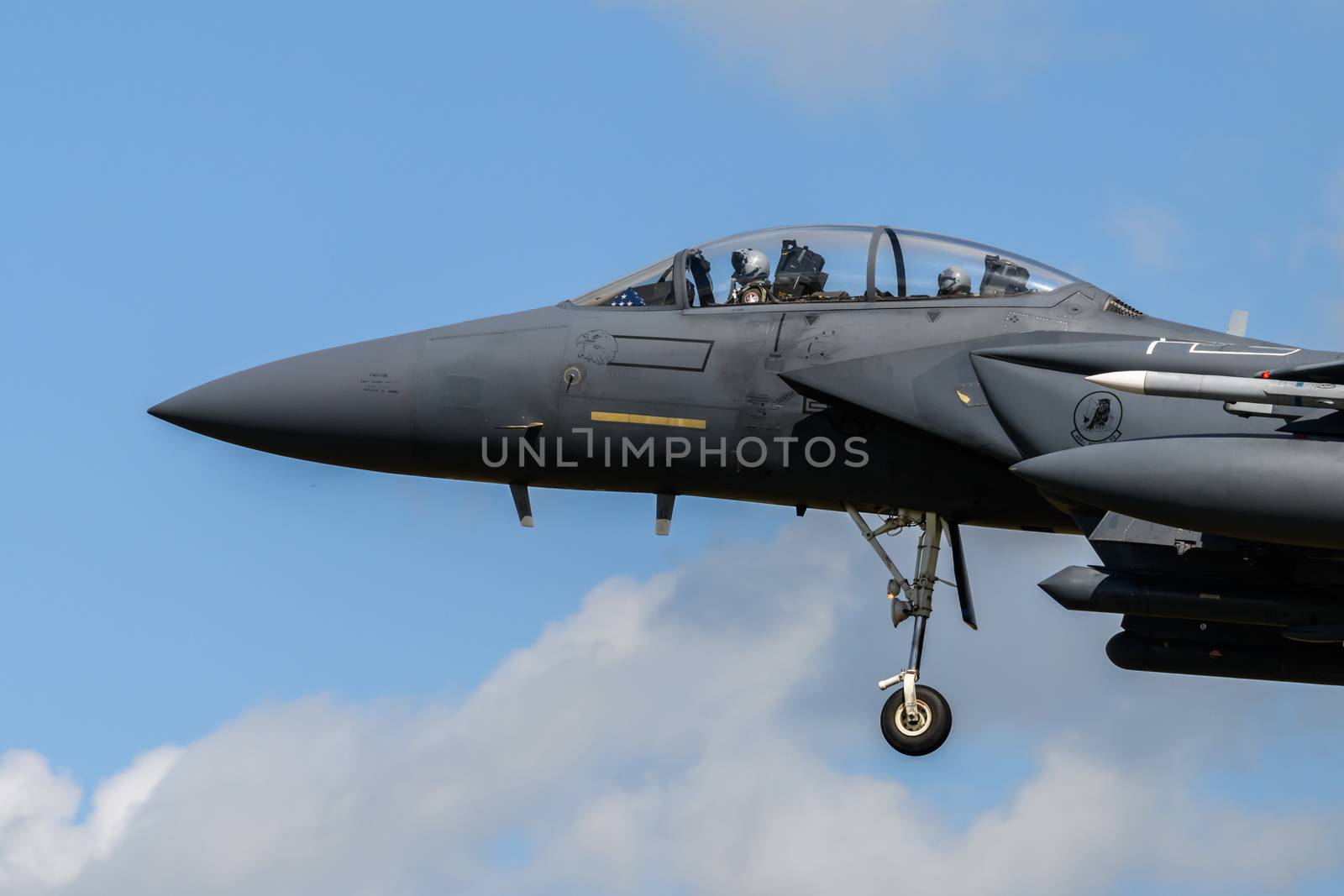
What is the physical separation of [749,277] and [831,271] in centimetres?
72

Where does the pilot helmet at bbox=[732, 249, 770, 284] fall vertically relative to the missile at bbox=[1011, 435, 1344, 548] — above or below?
above

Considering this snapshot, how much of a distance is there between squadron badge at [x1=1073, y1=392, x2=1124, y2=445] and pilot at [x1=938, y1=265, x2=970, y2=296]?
5.52 feet

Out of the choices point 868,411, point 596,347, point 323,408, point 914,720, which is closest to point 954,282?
point 868,411

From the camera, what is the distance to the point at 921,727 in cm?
1583

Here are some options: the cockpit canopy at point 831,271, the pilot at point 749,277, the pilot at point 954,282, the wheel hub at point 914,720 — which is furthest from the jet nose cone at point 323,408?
the wheel hub at point 914,720

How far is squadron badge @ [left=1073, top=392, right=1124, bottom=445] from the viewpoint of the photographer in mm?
14977

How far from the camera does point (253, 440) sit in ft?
54.9

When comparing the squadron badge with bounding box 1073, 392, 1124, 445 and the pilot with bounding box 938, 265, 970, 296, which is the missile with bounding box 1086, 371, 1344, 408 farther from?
the pilot with bounding box 938, 265, 970, 296

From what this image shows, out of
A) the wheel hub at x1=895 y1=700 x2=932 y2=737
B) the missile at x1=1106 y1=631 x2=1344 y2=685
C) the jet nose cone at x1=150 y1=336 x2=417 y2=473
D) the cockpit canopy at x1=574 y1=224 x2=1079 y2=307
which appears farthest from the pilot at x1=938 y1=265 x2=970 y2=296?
the jet nose cone at x1=150 y1=336 x2=417 y2=473

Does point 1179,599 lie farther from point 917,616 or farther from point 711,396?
point 711,396

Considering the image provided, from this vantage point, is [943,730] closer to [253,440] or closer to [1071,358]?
[1071,358]

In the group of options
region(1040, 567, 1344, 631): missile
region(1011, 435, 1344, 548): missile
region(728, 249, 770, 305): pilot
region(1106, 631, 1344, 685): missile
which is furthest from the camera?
region(728, 249, 770, 305): pilot

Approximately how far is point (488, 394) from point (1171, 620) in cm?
605

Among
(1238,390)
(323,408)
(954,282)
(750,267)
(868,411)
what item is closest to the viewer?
(1238,390)
